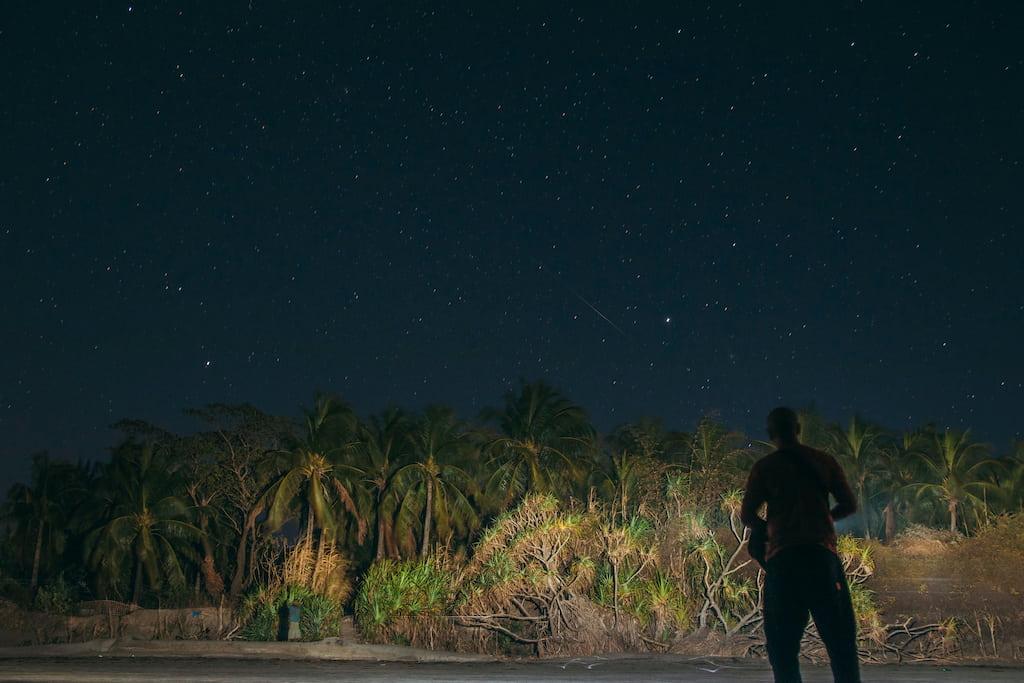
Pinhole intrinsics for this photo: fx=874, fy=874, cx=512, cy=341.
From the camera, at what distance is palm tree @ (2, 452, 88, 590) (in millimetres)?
39656

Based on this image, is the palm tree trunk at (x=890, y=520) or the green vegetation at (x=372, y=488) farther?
the palm tree trunk at (x=890, y=520)

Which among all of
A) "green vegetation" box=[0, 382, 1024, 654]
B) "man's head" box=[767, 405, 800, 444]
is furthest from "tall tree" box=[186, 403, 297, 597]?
"man's head" box=[767, 405, 800, 444]

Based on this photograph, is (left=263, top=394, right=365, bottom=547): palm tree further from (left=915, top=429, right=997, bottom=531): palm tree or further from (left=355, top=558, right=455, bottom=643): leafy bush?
(left=915, top=429, right=997, bottom=531): palm tree

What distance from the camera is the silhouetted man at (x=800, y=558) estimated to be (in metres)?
3.46

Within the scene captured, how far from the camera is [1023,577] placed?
20094 mm

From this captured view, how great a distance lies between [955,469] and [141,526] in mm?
37581

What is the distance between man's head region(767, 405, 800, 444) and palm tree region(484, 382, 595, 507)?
31975 mm

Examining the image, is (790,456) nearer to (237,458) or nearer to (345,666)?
(345,666)

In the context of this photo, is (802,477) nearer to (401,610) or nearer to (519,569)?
(519,569)

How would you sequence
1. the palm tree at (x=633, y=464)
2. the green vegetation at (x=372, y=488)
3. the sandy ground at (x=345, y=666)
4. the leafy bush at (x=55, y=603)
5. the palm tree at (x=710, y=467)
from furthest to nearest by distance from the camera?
the green vegetation at (x=372, y=488) → the leafy bush at (x=55, y=603) → the palm tree at (x=633, y=464) → the palm tree at (x=710, y=467) → the sandy ground at (x=345, y=666)

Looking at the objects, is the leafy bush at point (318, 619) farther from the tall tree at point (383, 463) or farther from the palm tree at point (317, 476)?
the tall tree at point (383, 463)

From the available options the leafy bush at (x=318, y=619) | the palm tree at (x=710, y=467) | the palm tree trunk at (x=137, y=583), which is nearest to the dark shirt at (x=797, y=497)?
the leafy bush at (x=318, y=619)

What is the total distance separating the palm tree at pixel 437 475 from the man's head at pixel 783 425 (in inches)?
1268

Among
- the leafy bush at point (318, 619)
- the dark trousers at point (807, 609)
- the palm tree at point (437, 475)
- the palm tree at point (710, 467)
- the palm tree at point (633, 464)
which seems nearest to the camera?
the dark trousers at point (807, 609)
